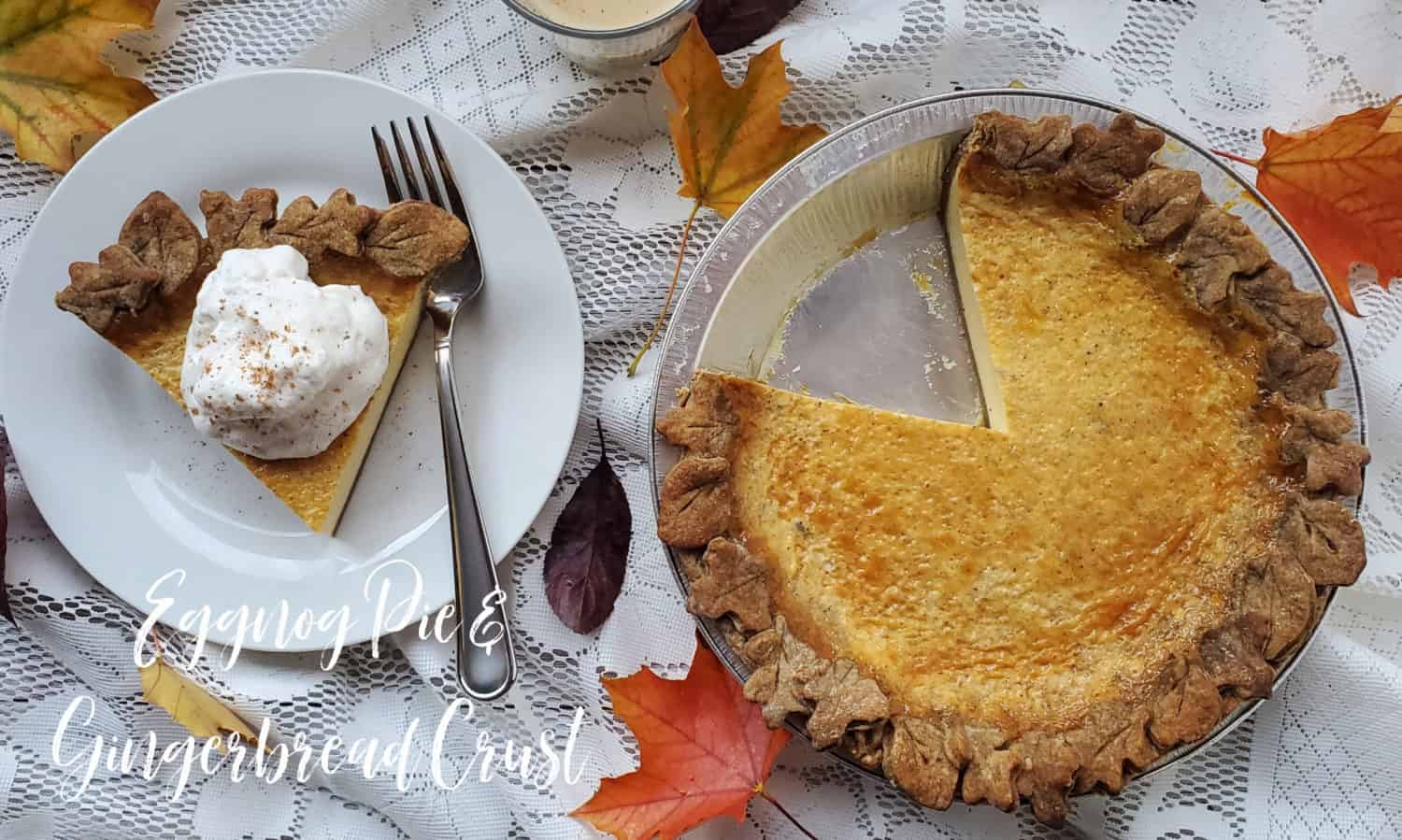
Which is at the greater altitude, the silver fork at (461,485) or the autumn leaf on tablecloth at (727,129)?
the autumn leaf on tablecloth at (727,129)

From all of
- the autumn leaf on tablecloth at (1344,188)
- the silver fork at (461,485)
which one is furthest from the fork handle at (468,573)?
the autumn leaf on tablecloth at (1344,188)

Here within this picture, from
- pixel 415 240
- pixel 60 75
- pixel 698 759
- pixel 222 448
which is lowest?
pixel 698 759

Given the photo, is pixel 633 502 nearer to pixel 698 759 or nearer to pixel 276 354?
pixel 698 759

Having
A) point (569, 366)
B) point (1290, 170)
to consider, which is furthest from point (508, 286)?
point (1290, 170)

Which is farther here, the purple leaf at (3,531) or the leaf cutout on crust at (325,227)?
the purple leaf at (3,531)

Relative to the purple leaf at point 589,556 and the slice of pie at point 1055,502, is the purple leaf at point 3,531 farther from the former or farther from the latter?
the slice of pie at point 1055,502

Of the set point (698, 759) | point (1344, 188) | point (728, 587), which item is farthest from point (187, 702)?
point (1344, 188)

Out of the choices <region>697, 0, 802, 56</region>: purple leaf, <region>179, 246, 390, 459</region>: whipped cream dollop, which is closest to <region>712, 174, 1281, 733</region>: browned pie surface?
<region>697, 0, 802, 56</region>: purple leaf

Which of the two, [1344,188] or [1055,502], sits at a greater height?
[1344,188]
